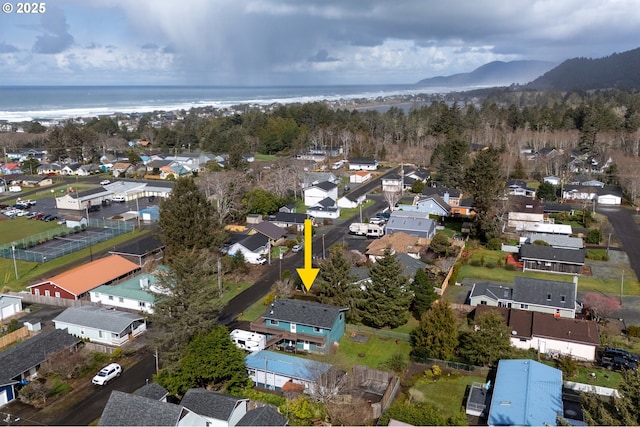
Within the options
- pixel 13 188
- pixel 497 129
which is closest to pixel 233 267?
pixel 13 188

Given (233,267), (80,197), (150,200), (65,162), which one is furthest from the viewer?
(65,162)

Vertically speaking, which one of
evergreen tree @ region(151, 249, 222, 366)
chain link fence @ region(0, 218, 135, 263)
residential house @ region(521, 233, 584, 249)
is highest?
evergreen tree @ region(151, 249, 222, 366)

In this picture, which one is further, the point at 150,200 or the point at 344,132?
the point at 344,132

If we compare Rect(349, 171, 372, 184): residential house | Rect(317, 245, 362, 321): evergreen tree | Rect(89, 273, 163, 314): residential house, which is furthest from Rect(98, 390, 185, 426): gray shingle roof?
Rect(349, 171, 372, 184): residential house

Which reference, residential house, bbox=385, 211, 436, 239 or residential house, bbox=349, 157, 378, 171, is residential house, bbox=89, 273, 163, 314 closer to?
residential house, bbox=385, 211, 436, 239

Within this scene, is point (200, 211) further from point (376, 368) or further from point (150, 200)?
point (150, 200)

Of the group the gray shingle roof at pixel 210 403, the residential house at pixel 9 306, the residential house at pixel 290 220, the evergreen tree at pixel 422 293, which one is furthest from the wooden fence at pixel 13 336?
the residential house at pixel 290 220
